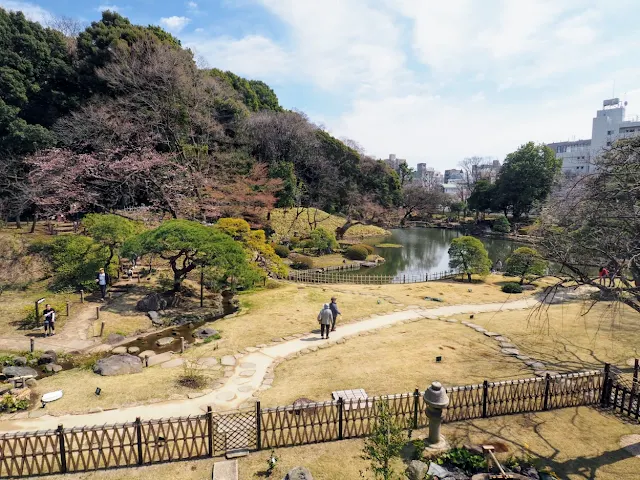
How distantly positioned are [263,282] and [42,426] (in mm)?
13458

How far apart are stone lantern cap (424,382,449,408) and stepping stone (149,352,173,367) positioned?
8.15 metres

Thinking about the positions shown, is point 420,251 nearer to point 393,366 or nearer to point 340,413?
point 393,366

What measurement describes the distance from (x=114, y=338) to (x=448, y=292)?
51.5 ft

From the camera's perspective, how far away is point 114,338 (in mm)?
13180

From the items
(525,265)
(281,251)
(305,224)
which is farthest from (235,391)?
(305,224)

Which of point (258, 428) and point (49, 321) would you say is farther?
point (49, 321)

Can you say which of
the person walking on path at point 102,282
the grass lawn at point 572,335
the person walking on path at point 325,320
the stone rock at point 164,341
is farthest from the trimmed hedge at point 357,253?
the stone rock at point 164,341

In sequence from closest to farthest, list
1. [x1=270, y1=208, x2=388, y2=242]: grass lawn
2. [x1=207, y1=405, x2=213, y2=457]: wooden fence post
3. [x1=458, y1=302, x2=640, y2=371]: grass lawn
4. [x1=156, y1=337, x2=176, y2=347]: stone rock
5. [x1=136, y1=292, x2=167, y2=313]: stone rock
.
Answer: [x1=207, y1=405, x2=213, y2=457]: wooden fence post
[x1=458, y1=302, x2=640, y2=371]: grass lawn
[x1=156, y1=337, x2=176, y2=347]: stone rock
[x1=136, y1=292, x2=167, y2=313]: stone rock
[x1=270, y1=208, x2=388, y2=242]: grass lawn

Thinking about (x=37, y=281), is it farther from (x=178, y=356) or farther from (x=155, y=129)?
(x=155, y=129)

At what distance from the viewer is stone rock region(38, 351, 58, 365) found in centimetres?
1140

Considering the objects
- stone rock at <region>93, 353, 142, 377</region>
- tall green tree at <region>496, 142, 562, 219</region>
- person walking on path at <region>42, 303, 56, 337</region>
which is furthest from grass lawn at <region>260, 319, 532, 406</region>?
tall green tree at <region>496, 142, 562, 219</region>

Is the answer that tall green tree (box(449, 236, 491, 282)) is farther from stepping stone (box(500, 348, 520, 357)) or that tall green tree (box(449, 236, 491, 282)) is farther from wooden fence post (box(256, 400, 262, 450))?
wooden fence post (box(256, 400, 262, 450))

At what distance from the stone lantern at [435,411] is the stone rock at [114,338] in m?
11.2

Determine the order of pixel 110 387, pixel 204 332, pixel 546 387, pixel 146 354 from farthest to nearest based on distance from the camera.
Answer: pixel 204 332 < pixel 146 354 < pixel 110 387 < pixel 546 387
